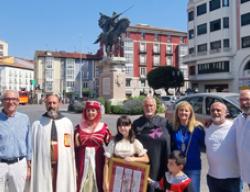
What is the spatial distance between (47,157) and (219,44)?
56888 millimetres

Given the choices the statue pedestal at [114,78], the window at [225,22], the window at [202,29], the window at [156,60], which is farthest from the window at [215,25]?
the window at [156,60]

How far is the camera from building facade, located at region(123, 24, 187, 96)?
3435 inches

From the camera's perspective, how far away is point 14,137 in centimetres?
519

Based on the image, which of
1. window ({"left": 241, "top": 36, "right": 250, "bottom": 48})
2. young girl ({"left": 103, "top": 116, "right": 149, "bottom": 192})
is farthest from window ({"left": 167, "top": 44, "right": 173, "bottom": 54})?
young girl ({"left": 103, "top": 116, "right": 149, "bottom": 192})

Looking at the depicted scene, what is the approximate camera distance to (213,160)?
16.2 ft

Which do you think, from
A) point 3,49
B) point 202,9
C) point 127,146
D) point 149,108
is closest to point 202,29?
point 202,9

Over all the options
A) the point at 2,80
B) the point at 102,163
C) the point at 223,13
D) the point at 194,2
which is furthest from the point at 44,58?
the point at 102,163

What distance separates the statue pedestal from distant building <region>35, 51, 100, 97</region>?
73040 mm

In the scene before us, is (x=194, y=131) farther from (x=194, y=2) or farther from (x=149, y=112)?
(x=194, y=2)

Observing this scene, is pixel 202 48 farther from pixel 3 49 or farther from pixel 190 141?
pixel 3 49

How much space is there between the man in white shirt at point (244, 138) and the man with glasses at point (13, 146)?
2.59 m

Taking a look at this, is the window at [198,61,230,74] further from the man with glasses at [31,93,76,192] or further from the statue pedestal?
the man with glasses at [31,93,76,192]

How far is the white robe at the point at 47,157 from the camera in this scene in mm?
5461

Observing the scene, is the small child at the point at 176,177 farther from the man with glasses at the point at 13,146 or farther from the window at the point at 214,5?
the window at the point at 214,5
